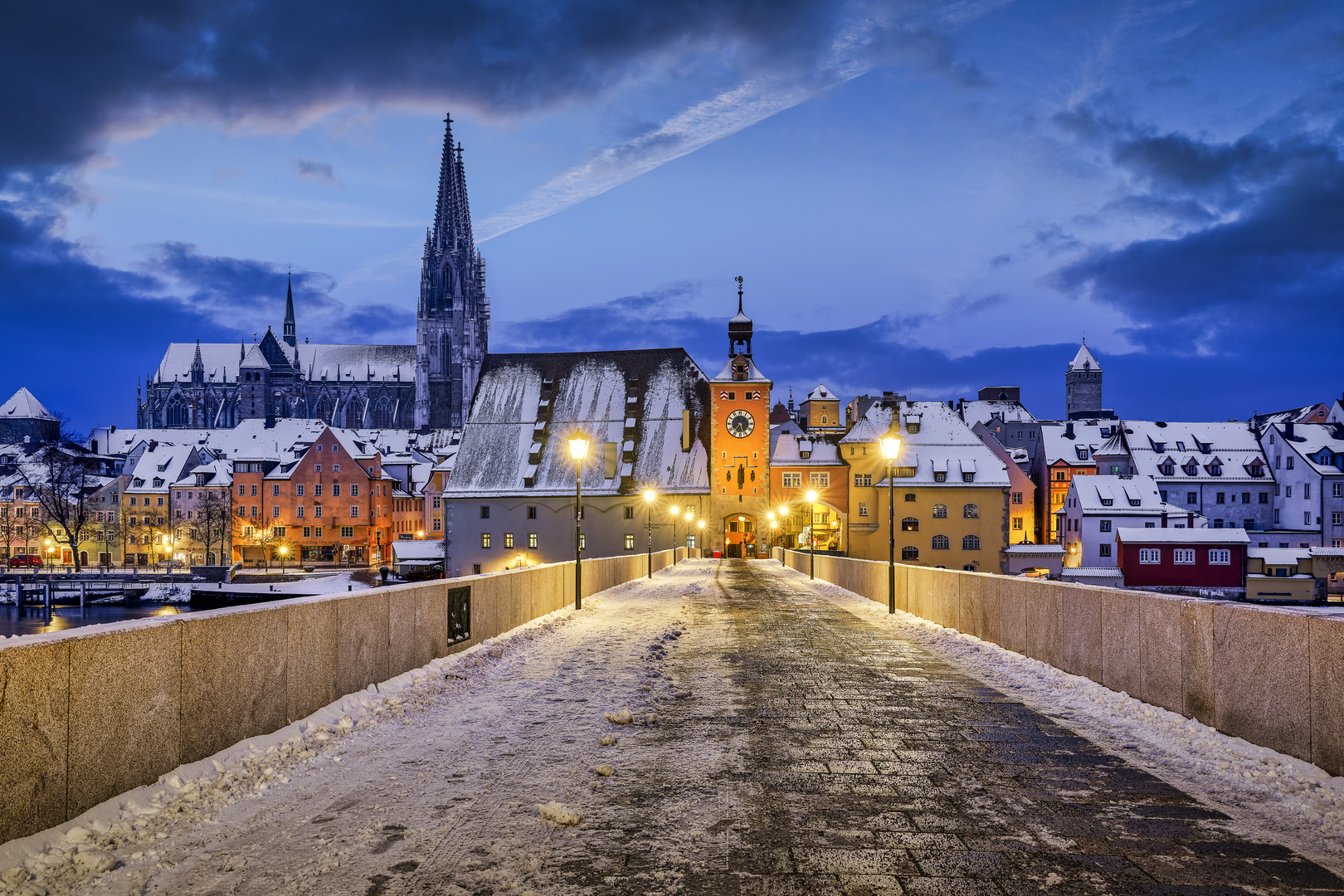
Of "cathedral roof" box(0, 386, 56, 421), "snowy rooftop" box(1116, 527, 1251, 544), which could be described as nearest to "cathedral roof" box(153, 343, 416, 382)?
"cathedral roof" box(0, 386, 56, 421)

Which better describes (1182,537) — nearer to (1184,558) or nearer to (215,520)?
(1184,558)

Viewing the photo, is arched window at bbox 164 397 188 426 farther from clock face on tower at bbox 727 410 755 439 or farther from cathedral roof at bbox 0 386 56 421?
clock face on tower at bbox 727 410 755 439

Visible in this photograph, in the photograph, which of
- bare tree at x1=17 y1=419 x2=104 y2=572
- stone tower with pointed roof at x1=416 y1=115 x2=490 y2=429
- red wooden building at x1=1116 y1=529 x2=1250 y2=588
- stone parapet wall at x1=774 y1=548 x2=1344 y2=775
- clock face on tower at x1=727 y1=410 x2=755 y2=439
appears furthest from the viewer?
stone tower with pointed roof at x1=416 y1=115 x2=490 y2=429

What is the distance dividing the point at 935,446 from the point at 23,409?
432 feet

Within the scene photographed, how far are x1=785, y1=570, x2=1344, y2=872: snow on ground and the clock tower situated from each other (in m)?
68.0

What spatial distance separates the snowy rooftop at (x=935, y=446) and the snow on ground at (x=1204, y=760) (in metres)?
68.5

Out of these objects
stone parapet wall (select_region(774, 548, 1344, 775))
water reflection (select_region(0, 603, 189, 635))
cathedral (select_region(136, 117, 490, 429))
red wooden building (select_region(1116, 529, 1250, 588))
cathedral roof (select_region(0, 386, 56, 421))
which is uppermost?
cathedral (select_region(136, 117, 490, 429))

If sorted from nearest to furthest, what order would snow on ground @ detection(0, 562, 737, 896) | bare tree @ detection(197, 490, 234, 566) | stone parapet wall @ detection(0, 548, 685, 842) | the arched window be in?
snow on ground @ detection(0, 562, 737, 896) < stone parapet wall @ detection(0, 548, 685, 842) < bare tree @ detection(197, 490, 234, 566) < the arched window

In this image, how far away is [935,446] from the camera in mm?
81750

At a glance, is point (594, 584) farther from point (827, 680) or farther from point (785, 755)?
point (785, 755)

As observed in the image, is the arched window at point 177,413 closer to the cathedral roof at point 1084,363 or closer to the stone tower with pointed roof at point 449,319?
the stone tower with pointed roof at point 449,319

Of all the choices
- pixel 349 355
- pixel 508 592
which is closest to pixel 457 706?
pixel 508 592

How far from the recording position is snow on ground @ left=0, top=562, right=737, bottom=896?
5141mm

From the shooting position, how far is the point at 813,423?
110m
